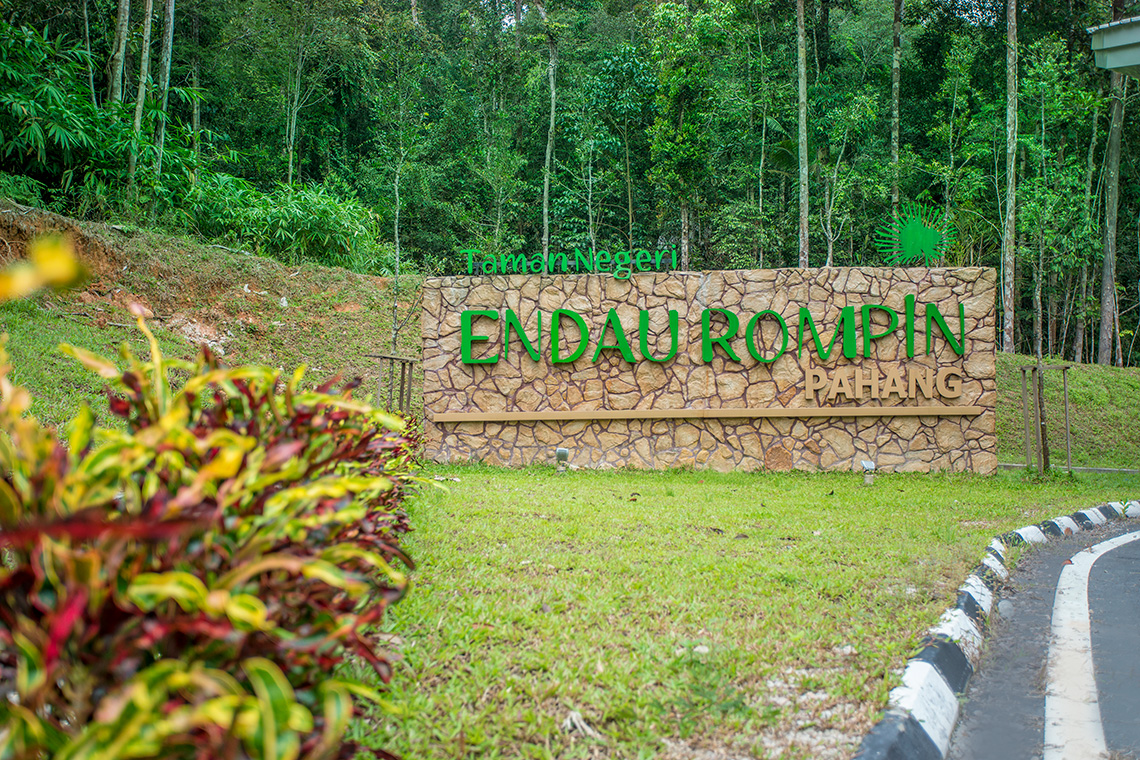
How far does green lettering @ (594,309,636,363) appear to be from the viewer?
9.03 m

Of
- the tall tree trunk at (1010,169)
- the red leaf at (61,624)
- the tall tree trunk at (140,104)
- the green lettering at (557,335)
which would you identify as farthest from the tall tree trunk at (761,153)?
the red leaf at (61,624)

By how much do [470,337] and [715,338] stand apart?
2.98 metres

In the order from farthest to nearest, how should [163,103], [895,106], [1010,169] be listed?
[895,106] → [1010,169] → [163,103]

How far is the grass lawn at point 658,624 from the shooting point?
2.24 metres

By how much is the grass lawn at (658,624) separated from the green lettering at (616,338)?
11.1ft

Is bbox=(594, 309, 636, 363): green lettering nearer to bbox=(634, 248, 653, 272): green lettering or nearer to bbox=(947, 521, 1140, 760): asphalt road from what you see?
bbox=(634, 248, 653, 272): green lettering

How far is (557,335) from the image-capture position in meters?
9.12

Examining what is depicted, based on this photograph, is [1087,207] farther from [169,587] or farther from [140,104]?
[169,587]

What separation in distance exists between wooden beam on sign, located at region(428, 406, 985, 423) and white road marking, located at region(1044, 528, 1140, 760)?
14.6ft

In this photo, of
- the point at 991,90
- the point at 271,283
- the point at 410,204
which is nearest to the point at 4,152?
the point at 271,283

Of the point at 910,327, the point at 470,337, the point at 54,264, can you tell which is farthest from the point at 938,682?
the point at 470,337

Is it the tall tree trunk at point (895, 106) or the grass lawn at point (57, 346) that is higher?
the tall tree trunk at point (895, 106)

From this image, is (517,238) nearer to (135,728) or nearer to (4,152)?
(4,152)

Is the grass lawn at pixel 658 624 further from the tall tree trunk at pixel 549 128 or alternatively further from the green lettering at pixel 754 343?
the tall tree trunk at pixel 549 128
